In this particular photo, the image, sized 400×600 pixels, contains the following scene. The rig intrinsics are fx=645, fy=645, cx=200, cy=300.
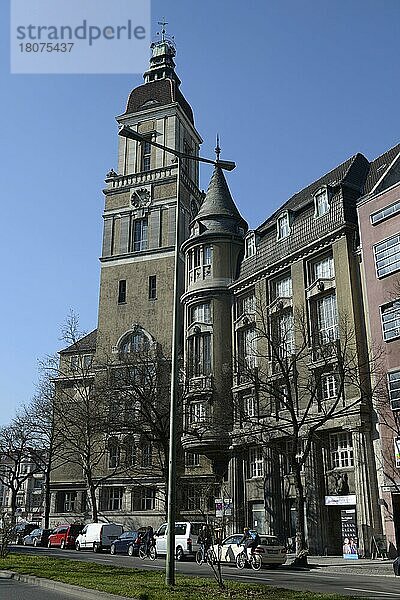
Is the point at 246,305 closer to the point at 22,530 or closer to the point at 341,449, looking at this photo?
the point at 341,449

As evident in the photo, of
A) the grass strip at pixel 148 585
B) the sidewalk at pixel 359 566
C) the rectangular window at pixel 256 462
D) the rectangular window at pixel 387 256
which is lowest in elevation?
the sidewalk at pixel 359 566

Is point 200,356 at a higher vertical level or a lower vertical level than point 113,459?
higher

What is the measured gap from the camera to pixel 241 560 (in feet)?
88.7

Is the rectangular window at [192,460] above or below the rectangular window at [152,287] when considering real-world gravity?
below

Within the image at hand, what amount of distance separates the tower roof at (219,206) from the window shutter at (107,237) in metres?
14.6

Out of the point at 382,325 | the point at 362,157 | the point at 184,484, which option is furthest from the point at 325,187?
the point at 184,484

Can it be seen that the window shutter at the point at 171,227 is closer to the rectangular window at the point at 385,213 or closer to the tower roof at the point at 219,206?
the tower roof at the point at 219,206

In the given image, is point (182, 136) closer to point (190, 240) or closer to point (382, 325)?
point (190, 240)

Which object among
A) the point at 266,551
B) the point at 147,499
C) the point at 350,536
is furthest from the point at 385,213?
the point at 147,499

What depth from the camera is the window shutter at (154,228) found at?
6506 cm

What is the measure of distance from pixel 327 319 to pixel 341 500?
10894mm

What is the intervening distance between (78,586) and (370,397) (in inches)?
891

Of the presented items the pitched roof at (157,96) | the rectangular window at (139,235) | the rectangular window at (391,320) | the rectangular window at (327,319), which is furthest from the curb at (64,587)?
the pitched roof at (157,96)

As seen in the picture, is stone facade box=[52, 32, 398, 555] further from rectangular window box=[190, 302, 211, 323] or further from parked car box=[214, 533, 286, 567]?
parked car box=[214, 533, 286, 567]
